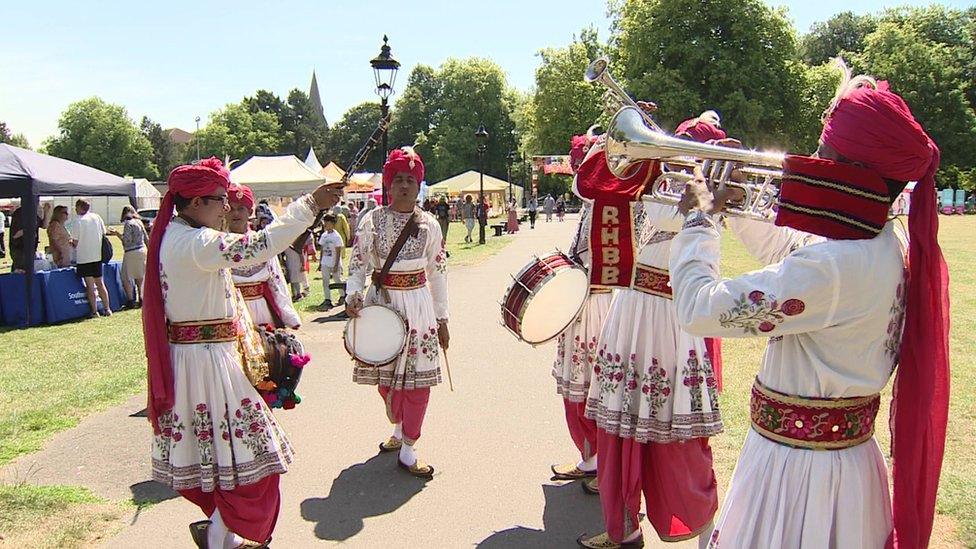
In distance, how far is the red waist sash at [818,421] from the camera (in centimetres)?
216

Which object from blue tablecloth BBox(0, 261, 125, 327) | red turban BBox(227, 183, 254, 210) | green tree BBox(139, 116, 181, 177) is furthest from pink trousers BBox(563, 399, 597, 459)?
green tree BBox(139, 116, 181, 177)

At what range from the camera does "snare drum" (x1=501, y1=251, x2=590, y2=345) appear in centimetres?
390

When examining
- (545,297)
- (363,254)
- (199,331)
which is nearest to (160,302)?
(199,331)

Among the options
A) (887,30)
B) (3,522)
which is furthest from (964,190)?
(3,522)

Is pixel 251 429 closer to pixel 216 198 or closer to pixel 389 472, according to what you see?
pixel 216 198

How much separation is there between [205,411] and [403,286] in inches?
74.5

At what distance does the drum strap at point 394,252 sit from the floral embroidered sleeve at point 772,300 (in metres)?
3.17

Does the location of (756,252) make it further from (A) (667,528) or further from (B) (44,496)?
(B) (44,496)

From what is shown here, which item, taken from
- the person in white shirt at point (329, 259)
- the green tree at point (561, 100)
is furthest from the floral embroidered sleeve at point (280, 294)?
the green tree at point (561, 100)

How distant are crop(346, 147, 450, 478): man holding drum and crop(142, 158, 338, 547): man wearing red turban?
1409mm

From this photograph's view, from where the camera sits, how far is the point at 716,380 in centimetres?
370

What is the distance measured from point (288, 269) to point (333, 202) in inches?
390

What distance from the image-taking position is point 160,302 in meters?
3.41

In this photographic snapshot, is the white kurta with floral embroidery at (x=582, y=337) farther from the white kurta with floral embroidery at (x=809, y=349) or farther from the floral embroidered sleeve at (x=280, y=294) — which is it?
the floral embroidered sleeve at (x=280, y=294)
